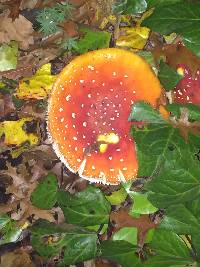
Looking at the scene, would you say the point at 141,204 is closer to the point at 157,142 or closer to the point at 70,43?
the point at 157,142

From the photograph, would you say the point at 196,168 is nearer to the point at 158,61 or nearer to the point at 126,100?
the point at 126,100

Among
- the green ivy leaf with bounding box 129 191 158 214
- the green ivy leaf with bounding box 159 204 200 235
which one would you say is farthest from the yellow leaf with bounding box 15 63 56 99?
the green ivy leaf with bounding box 159 204 200 235

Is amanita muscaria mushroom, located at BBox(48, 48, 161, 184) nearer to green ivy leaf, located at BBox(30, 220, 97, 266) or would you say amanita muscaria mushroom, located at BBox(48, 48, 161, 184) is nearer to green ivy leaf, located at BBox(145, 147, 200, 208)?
green ivy leaf, located at BBox(145, 147, 200, 208)

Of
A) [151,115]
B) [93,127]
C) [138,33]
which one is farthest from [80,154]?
[138,33]

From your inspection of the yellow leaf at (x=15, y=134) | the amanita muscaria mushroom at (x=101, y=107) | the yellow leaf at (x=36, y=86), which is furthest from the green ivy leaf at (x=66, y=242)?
the yellow leaf at (x=36, y=86)

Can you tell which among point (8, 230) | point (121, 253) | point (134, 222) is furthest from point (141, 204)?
point (8, 230)
